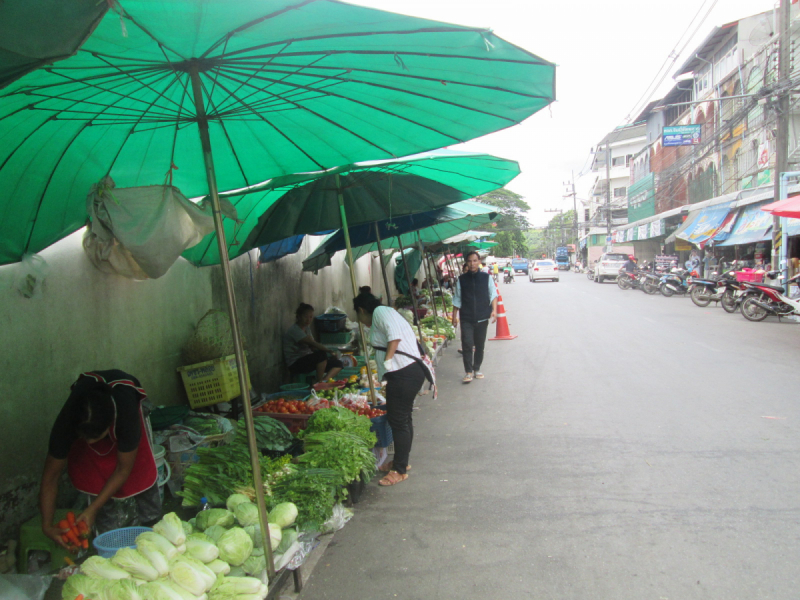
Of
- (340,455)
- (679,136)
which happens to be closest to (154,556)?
(340,455)

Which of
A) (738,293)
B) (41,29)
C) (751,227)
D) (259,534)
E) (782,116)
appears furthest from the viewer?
(751,227)

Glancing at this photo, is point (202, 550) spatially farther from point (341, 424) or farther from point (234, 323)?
point (341, 424)

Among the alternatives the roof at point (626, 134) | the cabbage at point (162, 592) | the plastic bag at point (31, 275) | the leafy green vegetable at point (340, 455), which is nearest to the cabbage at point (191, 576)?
the cabbage at point (162, 592)

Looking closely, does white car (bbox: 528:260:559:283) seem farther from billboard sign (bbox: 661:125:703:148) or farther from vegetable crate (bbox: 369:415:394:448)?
vegetable crate (bbox: 369:415:394:448)

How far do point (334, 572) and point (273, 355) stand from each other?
16.9 ft

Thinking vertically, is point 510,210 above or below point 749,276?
above

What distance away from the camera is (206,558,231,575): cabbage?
8.62ft

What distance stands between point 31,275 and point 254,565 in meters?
2.61

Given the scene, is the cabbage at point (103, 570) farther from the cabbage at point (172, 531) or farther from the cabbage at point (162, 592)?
the cabbage at point (172, 531)

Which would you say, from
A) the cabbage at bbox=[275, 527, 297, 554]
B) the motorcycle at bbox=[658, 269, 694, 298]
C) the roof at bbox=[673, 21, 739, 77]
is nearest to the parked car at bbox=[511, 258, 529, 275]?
the roof at bbox=[673, 21, 739, 77]

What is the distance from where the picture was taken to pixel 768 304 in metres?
12.9

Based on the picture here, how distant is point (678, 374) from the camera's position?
784 centimetres

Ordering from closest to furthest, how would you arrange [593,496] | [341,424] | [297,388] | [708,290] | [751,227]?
[593,496], [341,424], [297,388], [708,290], [751,227]

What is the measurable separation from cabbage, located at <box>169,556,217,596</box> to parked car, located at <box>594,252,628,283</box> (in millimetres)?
34772
